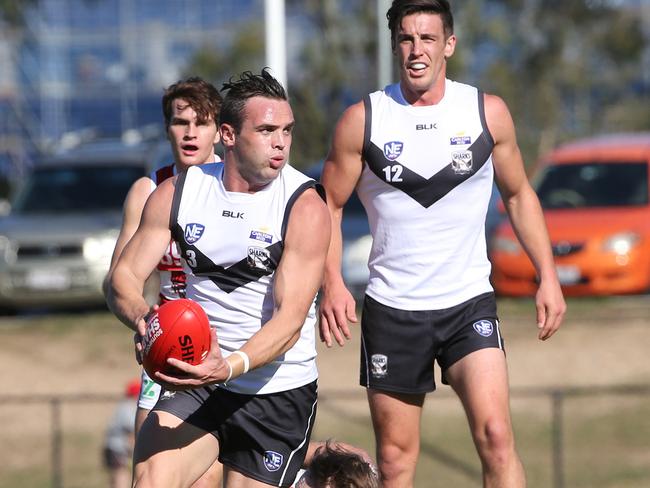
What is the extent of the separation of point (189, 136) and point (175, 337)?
170cm

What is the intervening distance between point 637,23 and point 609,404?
2234 centimetres

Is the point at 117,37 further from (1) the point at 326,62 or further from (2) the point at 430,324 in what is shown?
(2) the point at 430,324

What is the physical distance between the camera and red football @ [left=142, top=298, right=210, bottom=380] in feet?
17.9

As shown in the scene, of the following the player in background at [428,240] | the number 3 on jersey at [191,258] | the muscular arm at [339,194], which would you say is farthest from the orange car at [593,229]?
the number 3 on jersey at [191,258]

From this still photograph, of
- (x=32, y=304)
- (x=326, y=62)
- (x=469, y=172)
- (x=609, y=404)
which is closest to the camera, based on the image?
(x=469, y=172)

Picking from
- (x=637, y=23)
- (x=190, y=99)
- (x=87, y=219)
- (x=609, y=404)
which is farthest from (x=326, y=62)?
(x=190, y=99)

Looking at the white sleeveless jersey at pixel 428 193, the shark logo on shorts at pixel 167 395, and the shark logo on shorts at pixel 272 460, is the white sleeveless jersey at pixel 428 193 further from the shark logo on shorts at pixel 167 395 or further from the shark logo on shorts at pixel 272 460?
the shark logo on shorts at pixel 167 395

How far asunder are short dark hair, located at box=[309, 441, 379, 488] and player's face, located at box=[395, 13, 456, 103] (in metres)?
1.80

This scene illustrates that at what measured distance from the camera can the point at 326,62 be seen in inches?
1261

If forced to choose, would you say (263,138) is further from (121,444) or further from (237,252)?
(121,444)

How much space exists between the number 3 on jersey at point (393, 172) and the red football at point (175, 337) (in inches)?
52.1

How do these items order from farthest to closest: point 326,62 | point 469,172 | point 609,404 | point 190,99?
point 326,62 < point 609,404 < point 190,99 < point 469,172

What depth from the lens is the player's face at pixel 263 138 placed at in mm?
5852

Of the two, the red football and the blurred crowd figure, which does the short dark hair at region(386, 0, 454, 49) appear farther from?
the blurred crowd figure
